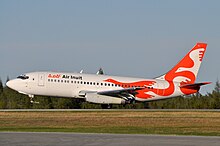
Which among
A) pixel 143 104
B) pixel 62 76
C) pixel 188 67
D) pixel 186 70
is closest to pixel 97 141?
pixel 62 76

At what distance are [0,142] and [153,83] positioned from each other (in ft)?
143

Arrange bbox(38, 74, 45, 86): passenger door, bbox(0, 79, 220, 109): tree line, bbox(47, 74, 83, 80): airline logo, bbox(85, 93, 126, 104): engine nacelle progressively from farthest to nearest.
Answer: bbox(0, 79, 220, 109): tree line → bbox(85, 93, 126, 104): engine nacelle → bbox(47, 74, 83, 80): airline logo → bbox(38, 74, 45, 86): passenger door

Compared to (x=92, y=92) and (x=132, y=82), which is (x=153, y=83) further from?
(x=92, y=92)

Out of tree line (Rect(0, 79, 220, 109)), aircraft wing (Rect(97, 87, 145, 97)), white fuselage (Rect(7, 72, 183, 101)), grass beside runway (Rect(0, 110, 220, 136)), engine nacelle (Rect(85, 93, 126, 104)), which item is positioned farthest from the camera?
tree line (Rect(0, 79, 220, 109))

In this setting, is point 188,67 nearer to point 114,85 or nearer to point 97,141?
point 114,85

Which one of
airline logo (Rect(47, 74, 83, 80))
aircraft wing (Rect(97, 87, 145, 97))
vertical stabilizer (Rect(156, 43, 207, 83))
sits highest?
vertical stabilizer (Rect(156, 43, 207, 83))

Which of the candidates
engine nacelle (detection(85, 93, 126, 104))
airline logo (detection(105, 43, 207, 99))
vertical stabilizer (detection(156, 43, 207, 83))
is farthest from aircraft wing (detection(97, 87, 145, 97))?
vertical stabilizer (detection(156, 43, 207, 83))

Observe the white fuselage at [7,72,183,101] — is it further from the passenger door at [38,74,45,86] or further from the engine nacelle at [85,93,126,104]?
the engine nacelle at [85,93,126,104]

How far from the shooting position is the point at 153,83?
65.7 meters

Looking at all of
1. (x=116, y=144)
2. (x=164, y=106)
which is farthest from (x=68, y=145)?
(x=164, y=106)

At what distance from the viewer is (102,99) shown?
64.1m

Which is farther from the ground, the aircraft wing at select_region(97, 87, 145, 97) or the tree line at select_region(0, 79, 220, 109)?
the aircraft wing at select_region(97, 87, 145, 97)

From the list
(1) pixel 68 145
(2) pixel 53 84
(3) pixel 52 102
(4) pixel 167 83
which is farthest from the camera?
(3) pixel 52 102

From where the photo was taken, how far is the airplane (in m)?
62.7
